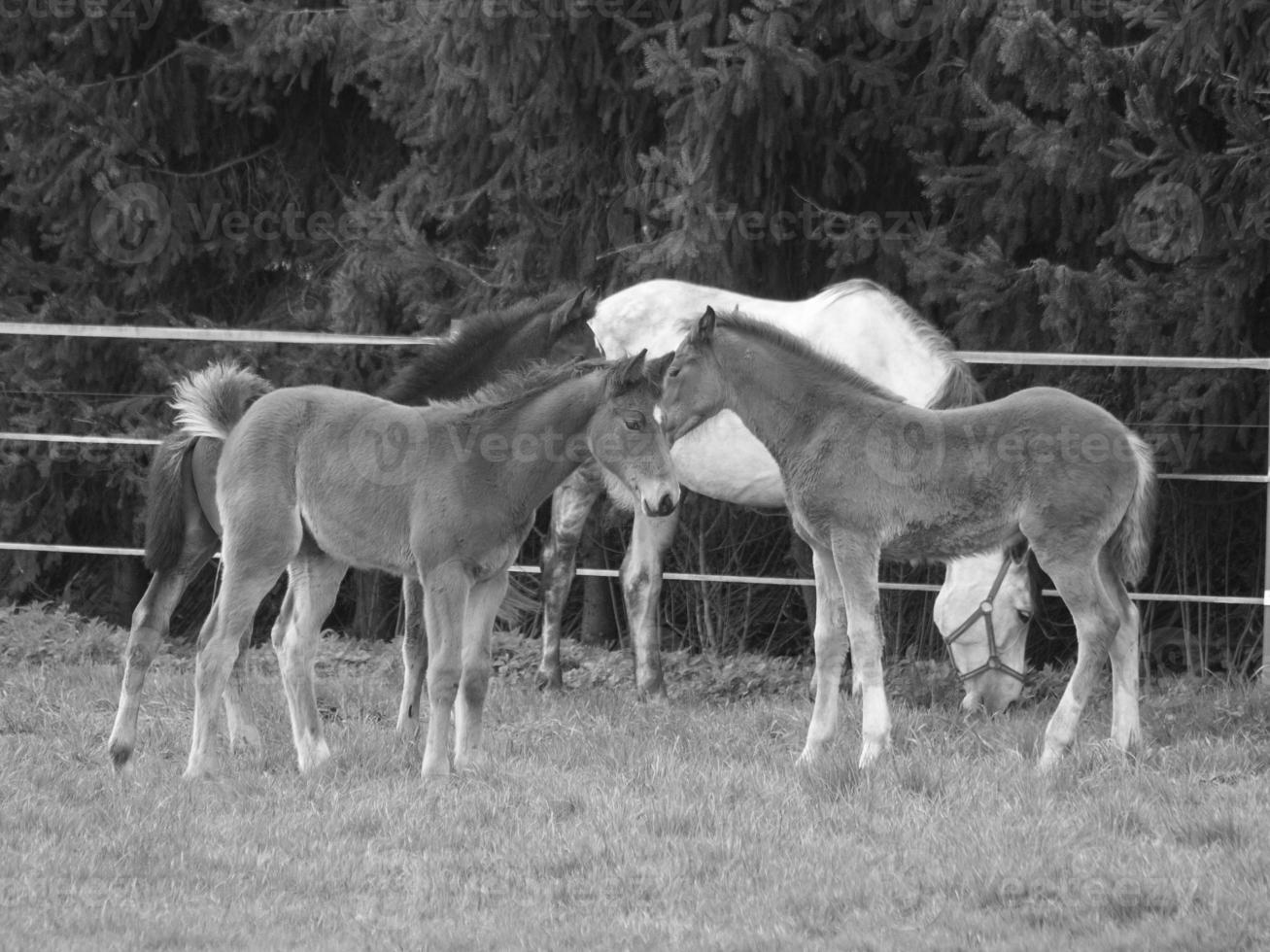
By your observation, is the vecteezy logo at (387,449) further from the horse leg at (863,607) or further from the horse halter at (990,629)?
the horse halter at (990,629)

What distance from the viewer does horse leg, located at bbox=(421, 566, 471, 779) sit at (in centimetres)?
601

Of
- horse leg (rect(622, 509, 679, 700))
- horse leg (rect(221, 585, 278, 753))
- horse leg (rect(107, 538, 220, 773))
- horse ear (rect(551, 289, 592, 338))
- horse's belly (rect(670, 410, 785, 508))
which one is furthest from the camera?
horse's belly (rect(670, 410, 785, 508))

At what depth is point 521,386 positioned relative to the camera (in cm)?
647

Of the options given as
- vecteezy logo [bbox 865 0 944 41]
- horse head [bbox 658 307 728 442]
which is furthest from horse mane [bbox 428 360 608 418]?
vecteezy logo [bbox 865 0 944 41]

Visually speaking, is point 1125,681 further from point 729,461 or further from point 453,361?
point 453,361

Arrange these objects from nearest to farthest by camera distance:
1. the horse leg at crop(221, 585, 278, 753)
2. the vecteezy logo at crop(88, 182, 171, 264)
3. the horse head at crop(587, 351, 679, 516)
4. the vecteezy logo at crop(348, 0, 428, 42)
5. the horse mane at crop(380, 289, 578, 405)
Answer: the horse head at crop(587, 351, 679, 516) → the horse leg at crop(221, 585, 278, 753) → the horse mane at crop(380, 289, 578, 405) → the vecteezy logo at crop(348, 0, 428, 42) → the vecteezy logo at crop(88, 182, 171, 264)

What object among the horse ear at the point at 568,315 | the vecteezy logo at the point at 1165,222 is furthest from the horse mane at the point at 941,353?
the horse ear at the point at 568,315

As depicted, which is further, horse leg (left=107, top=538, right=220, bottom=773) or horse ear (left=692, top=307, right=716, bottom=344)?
horse ear (left=692, top=307, right=716, bottom=344)

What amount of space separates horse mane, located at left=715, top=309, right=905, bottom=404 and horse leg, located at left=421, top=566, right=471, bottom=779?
1.70 metres

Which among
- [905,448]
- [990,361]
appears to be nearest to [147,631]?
[905,448]

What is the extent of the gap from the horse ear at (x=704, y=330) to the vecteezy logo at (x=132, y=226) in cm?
706

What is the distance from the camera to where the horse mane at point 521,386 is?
20.9 feet

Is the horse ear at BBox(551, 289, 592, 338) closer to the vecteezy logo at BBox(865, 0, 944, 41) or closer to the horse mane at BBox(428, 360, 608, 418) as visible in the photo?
the horse mane at BBox(428, 360, 608, 418)

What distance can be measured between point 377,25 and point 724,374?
19.6 feet
